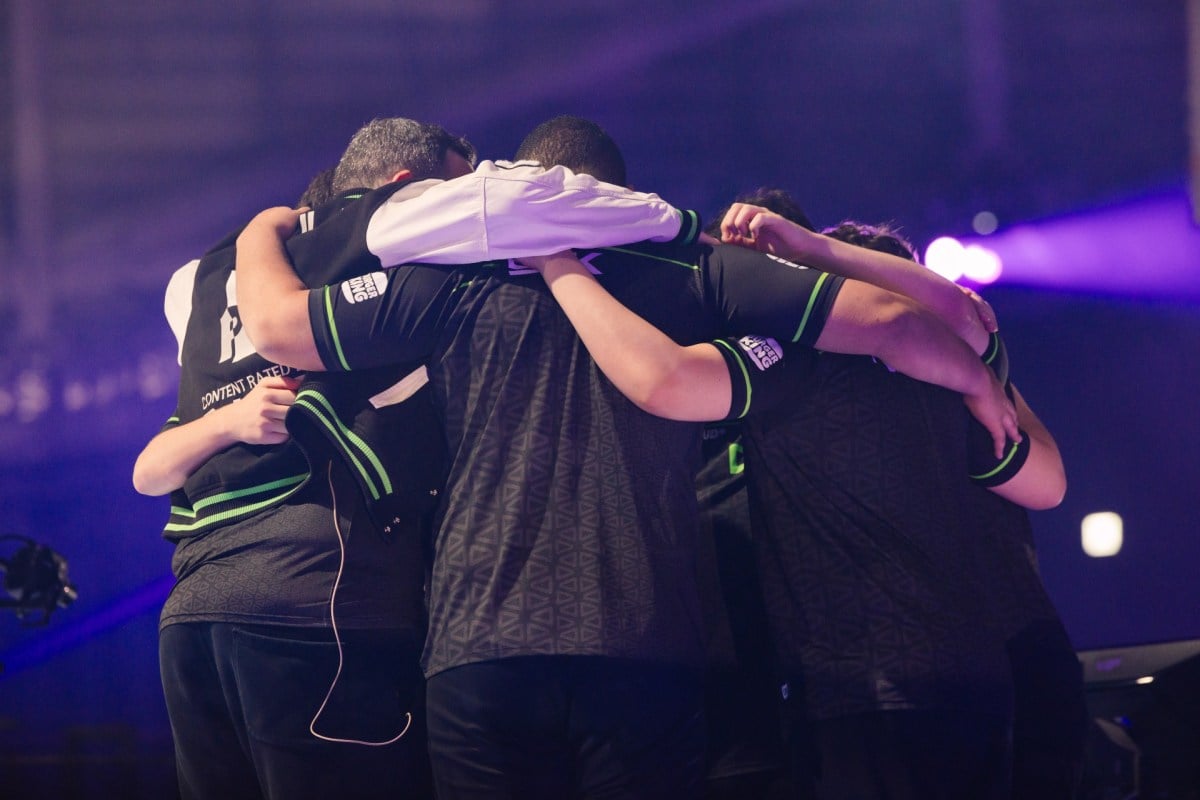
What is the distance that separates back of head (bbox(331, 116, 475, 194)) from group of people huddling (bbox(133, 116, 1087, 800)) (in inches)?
9.2

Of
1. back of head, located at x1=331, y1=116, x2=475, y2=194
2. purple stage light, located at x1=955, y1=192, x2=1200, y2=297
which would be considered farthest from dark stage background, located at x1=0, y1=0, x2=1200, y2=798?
back of head, located at x1=331, y1=116, x2=475, y2=194

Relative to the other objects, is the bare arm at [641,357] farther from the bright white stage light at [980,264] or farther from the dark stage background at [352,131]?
the bright white stage light at [980,264]

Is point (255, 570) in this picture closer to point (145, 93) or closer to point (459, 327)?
point (459, 327)

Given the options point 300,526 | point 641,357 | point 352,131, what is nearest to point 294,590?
point 300,526

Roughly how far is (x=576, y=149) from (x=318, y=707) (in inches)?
43.3

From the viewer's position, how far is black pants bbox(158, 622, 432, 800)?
182 centimetres

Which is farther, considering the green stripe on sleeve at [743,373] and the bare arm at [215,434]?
the bare arm at [215,434]

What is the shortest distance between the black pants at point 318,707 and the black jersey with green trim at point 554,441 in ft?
0.81

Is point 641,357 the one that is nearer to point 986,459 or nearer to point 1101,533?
point 986,459

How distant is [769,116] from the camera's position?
5.87 metres

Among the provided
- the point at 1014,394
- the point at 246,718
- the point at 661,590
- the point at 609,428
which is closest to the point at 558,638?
the point at 661,590

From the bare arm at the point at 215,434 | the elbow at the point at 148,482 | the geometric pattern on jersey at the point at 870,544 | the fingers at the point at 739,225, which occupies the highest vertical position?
the fingers at the point at 739,225

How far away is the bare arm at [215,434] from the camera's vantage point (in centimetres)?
190

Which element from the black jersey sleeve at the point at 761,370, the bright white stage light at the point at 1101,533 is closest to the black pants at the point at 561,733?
the black jersey sleeve at the point at 761,370
